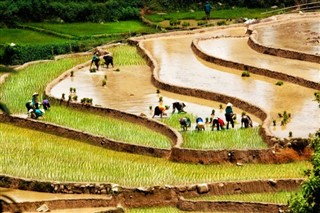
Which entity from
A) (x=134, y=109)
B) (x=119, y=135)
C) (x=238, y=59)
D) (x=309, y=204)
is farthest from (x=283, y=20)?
(x=309, y=204)

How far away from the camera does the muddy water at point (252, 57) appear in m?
34.1

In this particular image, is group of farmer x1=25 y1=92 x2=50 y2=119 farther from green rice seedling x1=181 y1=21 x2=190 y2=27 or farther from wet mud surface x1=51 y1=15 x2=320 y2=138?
green rice seedling x1=181 y1=21 x2=190 y2=27

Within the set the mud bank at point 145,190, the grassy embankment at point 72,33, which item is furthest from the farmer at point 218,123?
the grassy embankment at point 72,33

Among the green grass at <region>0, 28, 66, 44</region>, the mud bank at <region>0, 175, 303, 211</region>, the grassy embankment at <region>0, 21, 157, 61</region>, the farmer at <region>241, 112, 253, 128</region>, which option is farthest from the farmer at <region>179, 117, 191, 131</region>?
the green grass at <region>0, 28, 66, 44</region>

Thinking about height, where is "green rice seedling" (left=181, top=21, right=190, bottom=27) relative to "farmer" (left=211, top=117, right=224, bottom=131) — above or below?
below

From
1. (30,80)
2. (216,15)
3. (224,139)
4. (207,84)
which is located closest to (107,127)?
(224,139)

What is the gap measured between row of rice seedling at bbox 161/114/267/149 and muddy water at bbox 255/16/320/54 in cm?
1222

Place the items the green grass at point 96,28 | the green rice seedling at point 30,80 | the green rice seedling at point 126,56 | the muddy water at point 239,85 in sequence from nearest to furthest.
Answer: the muddy water at point 239,85 < the green rice seedling at point 30,80 < the green rice seedling at point 126,56 < the green grass at point 96,28

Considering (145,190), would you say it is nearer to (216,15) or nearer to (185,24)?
(185,24)

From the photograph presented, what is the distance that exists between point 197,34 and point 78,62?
7.13m

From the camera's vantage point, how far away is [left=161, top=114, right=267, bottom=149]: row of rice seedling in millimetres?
24266

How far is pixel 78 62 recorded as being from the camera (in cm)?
3947

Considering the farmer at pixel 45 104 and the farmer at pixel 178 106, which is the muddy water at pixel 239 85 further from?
the farmer at pixel 45 104

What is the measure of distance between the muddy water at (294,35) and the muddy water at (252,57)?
961 mm
